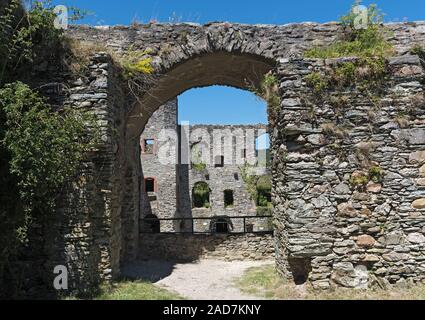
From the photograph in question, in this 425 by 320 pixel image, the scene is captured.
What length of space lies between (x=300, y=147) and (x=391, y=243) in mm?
2076

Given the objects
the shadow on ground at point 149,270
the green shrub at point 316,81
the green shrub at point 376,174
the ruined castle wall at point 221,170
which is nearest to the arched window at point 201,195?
the ruined castle wall at point 221,170

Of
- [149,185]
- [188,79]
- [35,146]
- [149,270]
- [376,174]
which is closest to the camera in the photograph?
[35,146]

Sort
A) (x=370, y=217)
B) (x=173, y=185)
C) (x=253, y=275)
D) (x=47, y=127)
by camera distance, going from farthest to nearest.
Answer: (x=173, y=185) → (x=253, y=275) → (x=370, y=217) → (x=47, y=127)

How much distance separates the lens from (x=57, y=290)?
6238 mm

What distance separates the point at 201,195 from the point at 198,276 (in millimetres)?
13951

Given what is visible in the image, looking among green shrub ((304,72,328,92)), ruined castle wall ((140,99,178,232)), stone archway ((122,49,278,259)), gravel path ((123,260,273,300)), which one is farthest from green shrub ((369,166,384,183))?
ruined castle wall ((140,99,178,232))

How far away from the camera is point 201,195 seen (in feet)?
73.3

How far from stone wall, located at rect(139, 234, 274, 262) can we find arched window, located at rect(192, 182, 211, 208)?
11.7m

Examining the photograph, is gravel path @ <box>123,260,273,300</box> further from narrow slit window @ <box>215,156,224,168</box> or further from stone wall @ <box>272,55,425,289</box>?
narrow slit window @ <box>215,156,224,168</box>

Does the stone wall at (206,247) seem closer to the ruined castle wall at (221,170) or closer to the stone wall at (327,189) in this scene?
the stone wall at (327,189)

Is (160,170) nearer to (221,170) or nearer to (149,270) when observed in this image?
(221,170)

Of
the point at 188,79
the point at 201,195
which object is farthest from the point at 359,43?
the point at 201,195

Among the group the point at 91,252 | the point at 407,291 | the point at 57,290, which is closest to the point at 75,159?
the point at 91,252

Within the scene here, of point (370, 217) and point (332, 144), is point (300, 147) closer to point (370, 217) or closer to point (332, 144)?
point (332, 144)
